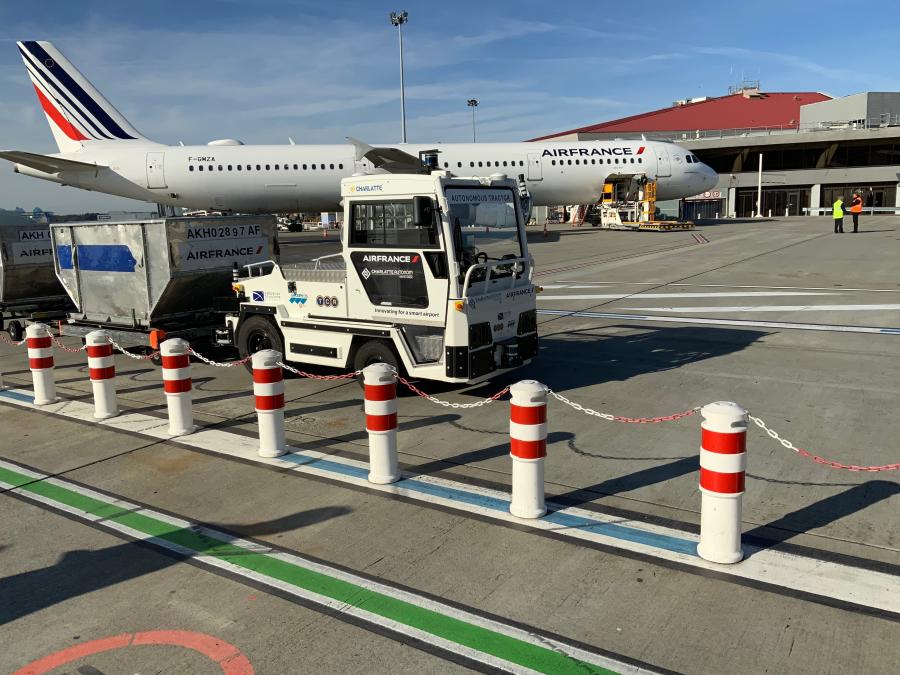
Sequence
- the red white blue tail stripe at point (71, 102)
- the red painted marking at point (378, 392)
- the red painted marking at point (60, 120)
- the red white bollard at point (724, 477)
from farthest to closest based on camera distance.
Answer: the red painted marking at point (60, 120) → the red white blue tail stripe at point (71, 102) → the red painted marking at point (378, 392) → the red white bollard at point (724, 477)

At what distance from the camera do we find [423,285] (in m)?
7.94

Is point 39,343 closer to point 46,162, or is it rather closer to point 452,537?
point 452,537

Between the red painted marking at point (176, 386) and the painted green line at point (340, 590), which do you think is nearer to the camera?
the painted green line at point (340, 590)

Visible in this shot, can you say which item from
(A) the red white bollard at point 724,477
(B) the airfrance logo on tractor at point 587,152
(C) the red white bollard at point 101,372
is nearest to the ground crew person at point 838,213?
(B) the airfrance logo on tractor at point 587,152

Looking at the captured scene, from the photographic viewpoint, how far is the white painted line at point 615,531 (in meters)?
4.27

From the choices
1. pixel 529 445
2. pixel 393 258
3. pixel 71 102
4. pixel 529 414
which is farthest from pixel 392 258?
pixel 71 102

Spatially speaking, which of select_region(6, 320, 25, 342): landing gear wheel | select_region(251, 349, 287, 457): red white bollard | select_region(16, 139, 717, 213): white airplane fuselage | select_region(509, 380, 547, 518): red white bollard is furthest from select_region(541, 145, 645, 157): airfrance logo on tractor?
select_region(509, 380, 547, 518): red white bollard

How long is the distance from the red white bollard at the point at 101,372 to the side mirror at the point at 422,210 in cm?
401

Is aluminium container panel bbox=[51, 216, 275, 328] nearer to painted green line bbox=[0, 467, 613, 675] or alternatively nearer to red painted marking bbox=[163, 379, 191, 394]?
red painted marking bbox=[163, 379, 191, 394]

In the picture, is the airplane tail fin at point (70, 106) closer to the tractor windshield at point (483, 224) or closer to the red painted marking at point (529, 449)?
the tractor windshield at point (483, 224)

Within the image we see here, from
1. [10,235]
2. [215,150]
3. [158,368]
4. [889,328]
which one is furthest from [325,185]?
[889,328]

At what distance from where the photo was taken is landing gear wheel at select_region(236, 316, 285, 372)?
9.65 metres

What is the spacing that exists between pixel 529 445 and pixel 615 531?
2.87 feet

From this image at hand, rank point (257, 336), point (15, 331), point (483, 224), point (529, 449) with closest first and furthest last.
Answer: point (529, 449)
point (483, 224)
point (257, 336)
point (15, 331)
